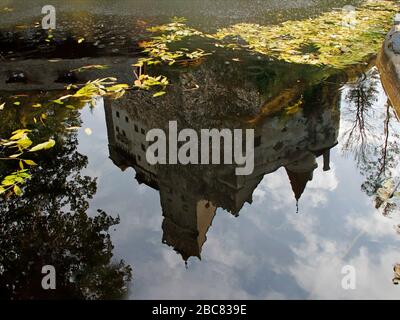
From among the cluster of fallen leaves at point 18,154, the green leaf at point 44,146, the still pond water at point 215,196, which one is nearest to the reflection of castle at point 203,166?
the still pond water at point 215,196

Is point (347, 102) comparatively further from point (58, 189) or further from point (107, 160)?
point (58, 189)

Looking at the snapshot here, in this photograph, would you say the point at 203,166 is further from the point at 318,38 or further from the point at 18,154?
the point at 318,38

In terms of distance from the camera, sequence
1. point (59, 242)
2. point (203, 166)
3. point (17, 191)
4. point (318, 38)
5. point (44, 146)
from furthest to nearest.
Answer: point (318, 38)
point (44, 146)
point (203, 166)
point (17, 191)
point (59, 242)

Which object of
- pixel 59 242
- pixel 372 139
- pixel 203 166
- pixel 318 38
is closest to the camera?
pixel 59 242

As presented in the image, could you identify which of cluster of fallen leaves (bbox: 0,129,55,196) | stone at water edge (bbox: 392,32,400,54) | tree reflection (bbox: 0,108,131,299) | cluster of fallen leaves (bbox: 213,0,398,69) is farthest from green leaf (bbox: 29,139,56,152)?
stone at water edge (bbox: 392,32,400,54)

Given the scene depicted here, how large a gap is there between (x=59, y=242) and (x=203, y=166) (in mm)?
2030

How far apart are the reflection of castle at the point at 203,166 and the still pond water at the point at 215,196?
1.0 inches

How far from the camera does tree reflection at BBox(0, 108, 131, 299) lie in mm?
3447

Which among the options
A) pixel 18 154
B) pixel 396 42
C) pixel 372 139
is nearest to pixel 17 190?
pixel 18 154

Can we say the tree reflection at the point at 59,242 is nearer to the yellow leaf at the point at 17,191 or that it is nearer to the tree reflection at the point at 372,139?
the yellow leaf at the point at 17,191

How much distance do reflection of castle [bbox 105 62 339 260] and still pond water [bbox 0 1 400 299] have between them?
3 centimetres

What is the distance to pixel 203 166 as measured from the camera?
5113mm

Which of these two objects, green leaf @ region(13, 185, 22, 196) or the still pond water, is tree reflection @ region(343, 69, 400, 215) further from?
green leaf @ region(13, 185, 22, 196)

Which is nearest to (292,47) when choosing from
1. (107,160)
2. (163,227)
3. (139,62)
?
(139,62)
